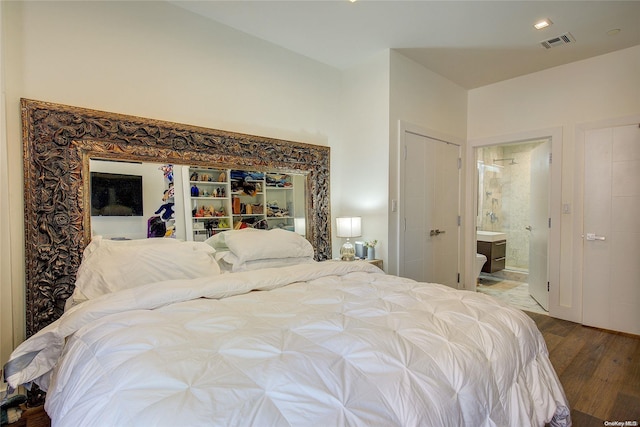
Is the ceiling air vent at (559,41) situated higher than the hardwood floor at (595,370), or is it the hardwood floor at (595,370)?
the ceiling air vent at (559,41)

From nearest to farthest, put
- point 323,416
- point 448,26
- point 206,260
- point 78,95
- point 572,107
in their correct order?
point 323,416 < point 78,95 < point 206,260 < point 448,26 < point 572,107

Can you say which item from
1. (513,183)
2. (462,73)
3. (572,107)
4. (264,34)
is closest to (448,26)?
(462,73)

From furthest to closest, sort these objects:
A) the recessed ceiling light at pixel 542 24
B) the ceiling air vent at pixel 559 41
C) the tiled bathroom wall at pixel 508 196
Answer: the tiled bathroom wall at pixel 508 196 → the ceiling air vent at pixel 559 41 → the recessed ceiling light at pixel 542 24

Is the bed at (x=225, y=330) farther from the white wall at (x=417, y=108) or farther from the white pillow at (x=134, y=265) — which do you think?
the white wall at (x=417, y=108)

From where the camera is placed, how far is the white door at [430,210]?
3400 millimetres

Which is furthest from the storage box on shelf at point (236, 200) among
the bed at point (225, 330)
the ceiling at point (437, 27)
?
the ceiling at point (437, 27)

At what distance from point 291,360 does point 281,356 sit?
5 cm

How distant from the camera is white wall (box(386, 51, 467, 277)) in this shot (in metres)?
3.22

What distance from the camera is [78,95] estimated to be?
210 centimetres

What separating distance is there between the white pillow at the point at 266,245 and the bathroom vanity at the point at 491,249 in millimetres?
3874

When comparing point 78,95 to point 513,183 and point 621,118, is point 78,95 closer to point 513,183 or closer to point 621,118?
point 621,118

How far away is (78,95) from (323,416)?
7.93ft

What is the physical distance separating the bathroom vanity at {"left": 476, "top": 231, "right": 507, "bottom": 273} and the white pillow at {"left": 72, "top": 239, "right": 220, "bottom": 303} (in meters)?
4.78

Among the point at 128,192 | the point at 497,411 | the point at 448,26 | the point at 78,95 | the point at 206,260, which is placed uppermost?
the point at 448,26
